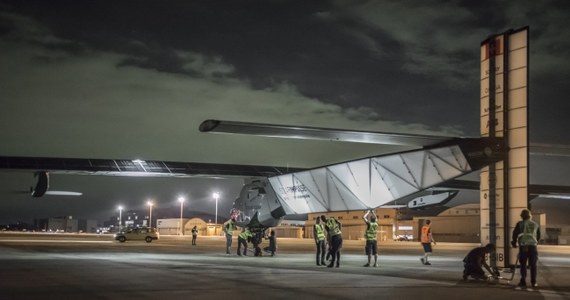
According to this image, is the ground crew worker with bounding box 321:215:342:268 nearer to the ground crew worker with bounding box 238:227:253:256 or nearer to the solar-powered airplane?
the solar-powered airplane

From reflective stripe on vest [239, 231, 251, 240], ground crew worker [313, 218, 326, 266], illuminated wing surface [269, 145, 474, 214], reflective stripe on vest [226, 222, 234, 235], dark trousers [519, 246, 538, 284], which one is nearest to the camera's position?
dark trousers [519, 246, 538, 284]

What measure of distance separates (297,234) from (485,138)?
263 ft

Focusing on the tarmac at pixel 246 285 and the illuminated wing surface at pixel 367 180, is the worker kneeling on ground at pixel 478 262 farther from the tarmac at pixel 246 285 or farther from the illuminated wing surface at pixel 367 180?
the illuminated wing surface at pixel 367 180

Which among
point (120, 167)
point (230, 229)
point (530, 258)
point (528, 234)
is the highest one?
point (120, 167)

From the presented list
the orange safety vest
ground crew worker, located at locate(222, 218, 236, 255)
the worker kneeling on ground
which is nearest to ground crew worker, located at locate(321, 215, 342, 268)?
the orange safety vest

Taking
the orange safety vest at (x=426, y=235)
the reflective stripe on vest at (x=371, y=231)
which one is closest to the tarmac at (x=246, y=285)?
the reflective stripe on vest at (x=371, y=231)

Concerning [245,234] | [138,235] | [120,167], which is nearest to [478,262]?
[245,234]

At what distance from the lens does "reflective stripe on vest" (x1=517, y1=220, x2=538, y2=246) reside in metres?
13.4

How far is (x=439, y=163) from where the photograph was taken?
17109 millimetres

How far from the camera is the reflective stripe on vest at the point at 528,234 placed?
1335 cm

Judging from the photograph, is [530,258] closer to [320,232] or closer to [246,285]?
[246,285]

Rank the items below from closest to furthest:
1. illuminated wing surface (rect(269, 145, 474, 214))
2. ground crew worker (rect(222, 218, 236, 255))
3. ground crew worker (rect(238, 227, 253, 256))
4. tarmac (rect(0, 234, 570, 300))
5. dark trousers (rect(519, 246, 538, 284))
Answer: tarmac (rect(0, 234, 570, 300)), dark trousers (rect(519, 246, 538, 284)), illuminated wing surface (rect(269, 145, 474, 214)), ground crew worker (rect(238, 227, 253, 256)), ground crew worker (rect(222, 218, 236, 255))

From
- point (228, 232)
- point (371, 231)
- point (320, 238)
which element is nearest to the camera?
point (320, 238)

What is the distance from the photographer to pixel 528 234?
13391 millimetres
